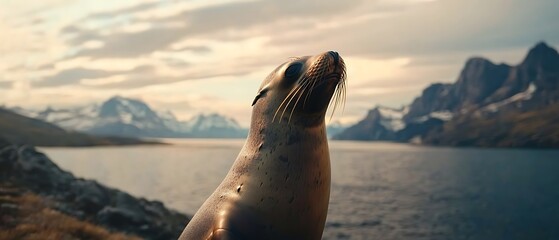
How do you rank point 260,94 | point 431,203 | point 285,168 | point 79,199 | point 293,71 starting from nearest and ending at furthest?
point 285,168
point 293,71
point 260,94
point 79,199
point 431,203

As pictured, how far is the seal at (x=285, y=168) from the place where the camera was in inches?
332

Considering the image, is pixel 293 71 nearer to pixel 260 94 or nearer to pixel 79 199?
pixel 260 94

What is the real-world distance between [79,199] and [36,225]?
10.5 meters

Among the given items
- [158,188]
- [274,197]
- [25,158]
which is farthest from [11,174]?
[158,188]

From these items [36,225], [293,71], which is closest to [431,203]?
[36,225]

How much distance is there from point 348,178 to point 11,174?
101 meters

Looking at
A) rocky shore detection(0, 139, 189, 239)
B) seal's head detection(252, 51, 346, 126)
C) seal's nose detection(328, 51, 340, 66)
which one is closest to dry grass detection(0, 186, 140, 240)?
rocky shore detection(0, 139, 189, 239)

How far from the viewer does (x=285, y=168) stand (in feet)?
28.6

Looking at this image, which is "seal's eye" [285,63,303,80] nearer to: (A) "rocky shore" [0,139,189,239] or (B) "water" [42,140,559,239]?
(A) "rocky shore" [0,139,189,239]

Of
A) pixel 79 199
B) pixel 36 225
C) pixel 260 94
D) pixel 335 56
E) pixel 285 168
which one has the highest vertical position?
pixel 335 56

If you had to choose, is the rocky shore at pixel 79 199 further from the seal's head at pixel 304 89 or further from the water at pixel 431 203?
the water at pixel 431 203

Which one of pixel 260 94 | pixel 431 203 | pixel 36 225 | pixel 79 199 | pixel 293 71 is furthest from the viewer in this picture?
pixel 431 203

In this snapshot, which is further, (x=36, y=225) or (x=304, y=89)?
(x=36, y=225)

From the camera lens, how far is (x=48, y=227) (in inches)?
798
